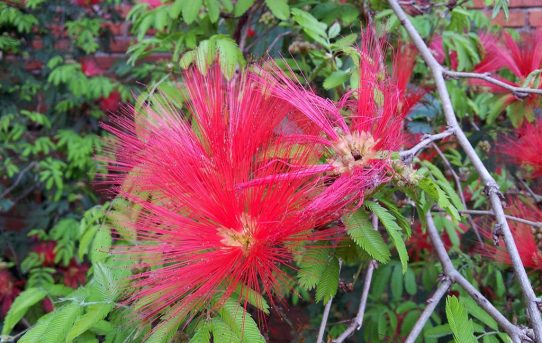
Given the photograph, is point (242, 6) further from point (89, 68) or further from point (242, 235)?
point (89, 68)

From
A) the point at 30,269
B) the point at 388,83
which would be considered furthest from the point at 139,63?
the point at 388,83

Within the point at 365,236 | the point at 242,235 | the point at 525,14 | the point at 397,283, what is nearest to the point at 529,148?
the point at 397,283

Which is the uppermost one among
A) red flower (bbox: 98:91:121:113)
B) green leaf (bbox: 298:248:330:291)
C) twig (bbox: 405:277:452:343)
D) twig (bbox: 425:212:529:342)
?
red flower (bbox: 98:91:121:113)

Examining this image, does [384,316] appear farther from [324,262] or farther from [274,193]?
[274,193]

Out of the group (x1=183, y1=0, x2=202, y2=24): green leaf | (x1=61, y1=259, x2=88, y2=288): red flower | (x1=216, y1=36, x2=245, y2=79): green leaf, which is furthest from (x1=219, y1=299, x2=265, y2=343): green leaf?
(x1=61, y1=259, x2=88, y2=288): red flower

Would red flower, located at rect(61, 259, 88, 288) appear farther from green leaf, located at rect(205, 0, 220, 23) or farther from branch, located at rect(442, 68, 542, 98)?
branch, located at rect(442, 68, 542, 98)

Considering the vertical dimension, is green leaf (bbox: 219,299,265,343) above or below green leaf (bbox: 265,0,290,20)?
below
